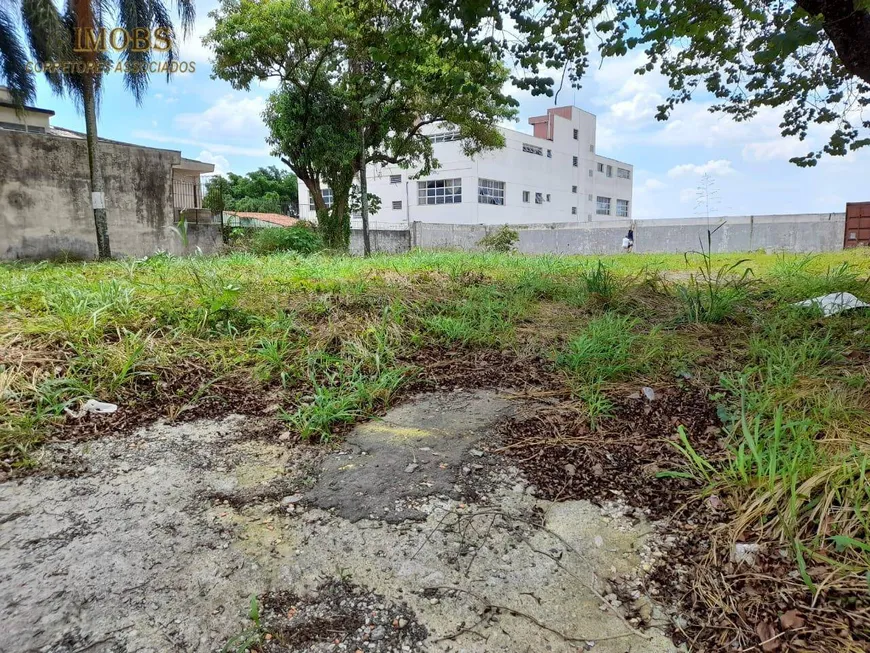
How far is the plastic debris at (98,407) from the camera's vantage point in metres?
2.27

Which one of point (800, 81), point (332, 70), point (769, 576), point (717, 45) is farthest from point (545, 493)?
point (332, 70)

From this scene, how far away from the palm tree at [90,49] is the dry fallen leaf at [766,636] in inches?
444

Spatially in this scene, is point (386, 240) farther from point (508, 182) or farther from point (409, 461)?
point (409, 461)

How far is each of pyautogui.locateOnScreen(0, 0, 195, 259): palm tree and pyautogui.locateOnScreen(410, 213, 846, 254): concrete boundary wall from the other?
9639mm

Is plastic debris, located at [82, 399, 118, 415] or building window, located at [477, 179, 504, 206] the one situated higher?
building window, located at [477, 179, 504, 206]

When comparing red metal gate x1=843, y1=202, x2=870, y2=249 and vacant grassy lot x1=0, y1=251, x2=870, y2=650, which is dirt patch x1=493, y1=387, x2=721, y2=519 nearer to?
vacant grassy lot x1=0, y1=251, x2=870, y2=650

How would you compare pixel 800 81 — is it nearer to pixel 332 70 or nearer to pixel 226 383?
pixel 226 383

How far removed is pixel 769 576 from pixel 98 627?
5.16 ft

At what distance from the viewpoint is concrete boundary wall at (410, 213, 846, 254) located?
665 inches

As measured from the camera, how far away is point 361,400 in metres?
2.32

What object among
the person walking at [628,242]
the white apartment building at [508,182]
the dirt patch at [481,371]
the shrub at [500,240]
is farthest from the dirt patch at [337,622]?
the white apartment building at [508,182]

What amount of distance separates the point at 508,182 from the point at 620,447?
29.3 metres

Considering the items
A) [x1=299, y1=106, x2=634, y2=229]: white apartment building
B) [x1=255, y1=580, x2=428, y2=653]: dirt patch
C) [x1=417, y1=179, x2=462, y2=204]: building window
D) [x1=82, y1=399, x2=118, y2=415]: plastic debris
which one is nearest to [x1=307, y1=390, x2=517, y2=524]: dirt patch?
[x1=255, y1=580, x2=428, y2=653]: dirt patch

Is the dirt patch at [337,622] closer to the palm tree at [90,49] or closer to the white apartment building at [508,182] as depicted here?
the palm tree at [90,49]
